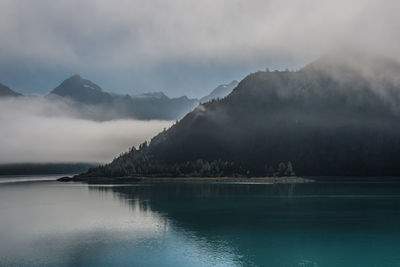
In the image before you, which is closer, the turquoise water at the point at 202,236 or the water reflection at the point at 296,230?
the turquoise water at the point at 202,236

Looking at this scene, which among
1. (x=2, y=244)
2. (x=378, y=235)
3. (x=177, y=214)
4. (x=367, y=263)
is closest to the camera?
(x=367, y=263)

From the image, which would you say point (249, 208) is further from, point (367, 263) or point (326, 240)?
point (367, 263)

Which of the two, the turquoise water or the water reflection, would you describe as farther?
the water reflection

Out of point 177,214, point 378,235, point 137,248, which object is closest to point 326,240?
A: point 378,235

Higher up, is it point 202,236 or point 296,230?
point 202,236

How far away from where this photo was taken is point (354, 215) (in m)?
148

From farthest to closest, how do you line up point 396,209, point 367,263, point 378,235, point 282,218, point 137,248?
point 396,209 → point 282,218 → point 378,235 → point 137,248 → point 367,263

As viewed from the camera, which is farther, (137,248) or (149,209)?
(149,209)

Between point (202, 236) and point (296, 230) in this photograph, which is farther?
point (296, 230)

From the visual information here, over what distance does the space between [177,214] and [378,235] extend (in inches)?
2908

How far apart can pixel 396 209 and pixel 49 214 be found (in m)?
144

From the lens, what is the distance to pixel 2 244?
97.9 meters

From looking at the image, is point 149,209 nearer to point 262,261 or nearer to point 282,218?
point 282,218

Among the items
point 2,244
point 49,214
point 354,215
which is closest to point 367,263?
point 354,215
